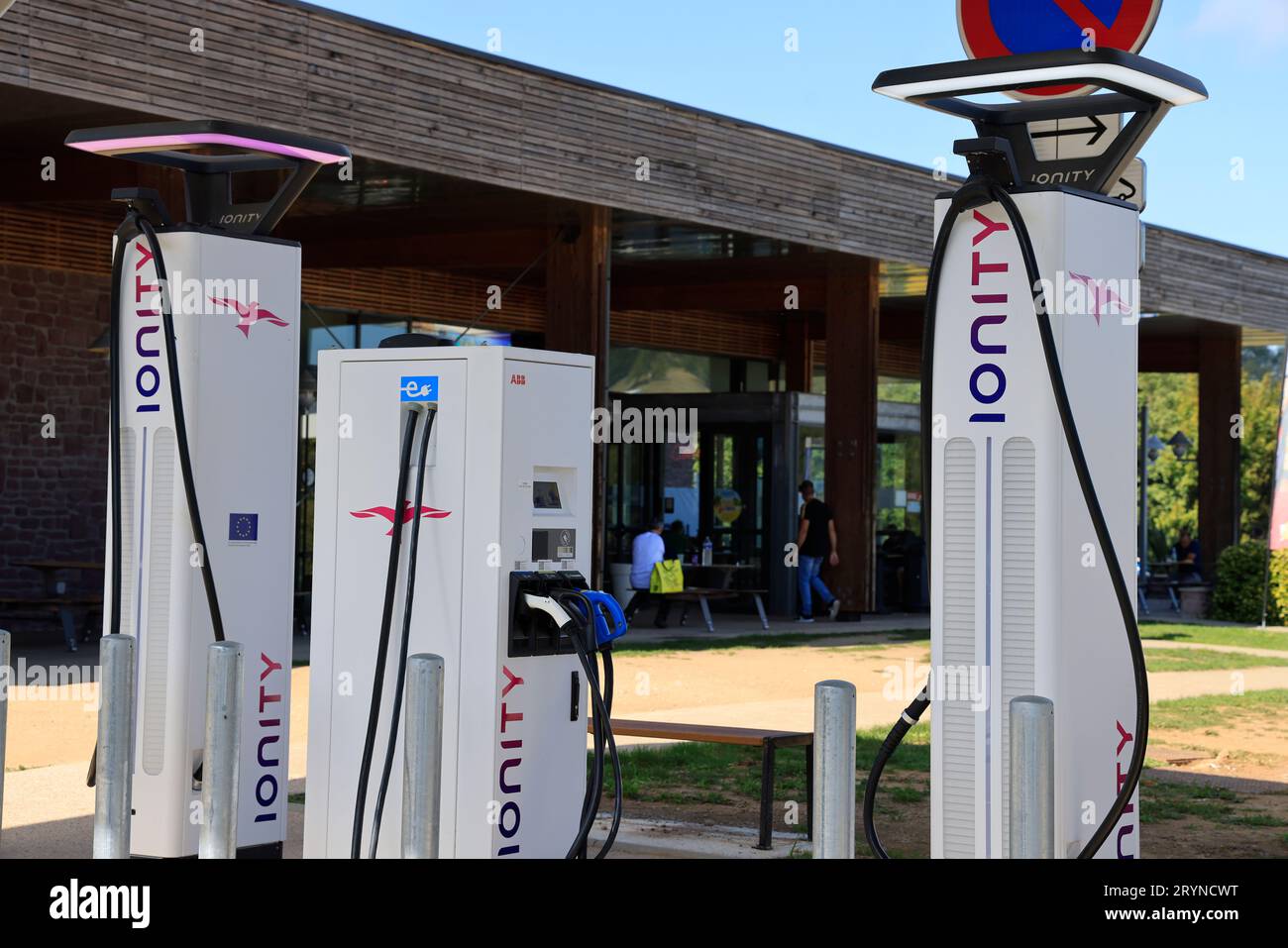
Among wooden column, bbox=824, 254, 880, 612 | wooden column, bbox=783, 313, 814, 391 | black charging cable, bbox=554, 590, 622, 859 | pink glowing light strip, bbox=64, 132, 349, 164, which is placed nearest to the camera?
black charging cable, bbox=554, 590, 622, 859

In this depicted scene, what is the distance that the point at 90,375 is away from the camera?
19844 mm

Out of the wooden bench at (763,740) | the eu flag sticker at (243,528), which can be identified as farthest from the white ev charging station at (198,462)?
the wooden bench at (763,740)

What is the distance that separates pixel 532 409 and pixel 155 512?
160 cm

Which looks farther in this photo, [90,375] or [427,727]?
[90,375]

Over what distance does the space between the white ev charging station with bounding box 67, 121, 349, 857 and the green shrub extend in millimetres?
20885

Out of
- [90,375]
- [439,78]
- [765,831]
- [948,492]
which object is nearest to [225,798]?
[948,492]

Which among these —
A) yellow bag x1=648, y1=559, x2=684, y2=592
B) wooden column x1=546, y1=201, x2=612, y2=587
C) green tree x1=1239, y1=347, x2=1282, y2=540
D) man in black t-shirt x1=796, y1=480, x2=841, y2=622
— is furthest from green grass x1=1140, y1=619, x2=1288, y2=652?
green tree x1=1239, y1=347, x2=1282, y2=540

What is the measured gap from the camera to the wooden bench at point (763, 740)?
24.9 ft

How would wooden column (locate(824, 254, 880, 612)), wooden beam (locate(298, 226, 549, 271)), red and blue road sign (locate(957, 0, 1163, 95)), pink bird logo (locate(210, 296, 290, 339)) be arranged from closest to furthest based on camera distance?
red and blue road sign (locate(957, 0, 1163, 95)) → pink bird logo (locate(210, 296, 290, 339)) → wooden beam (locate(298, 226, 549, 271)) → wooden column (locate(824, 254, 880, 612))

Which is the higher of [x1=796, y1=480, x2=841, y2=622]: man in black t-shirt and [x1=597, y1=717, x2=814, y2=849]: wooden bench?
[x1=796, y1=480, x2=841, y2=622]: man in black t-shirt

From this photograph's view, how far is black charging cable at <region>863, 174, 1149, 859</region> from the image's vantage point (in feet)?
15.0

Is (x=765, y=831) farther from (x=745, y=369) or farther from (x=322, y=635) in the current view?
(x=745, y=369)

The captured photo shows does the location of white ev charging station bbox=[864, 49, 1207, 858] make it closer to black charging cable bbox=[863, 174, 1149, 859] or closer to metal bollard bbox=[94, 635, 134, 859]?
black charging cable bbox=[863, 174, 1149, 859]

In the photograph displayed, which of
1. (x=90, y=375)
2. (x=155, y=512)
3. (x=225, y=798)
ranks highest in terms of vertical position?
(x=90, y=375)
